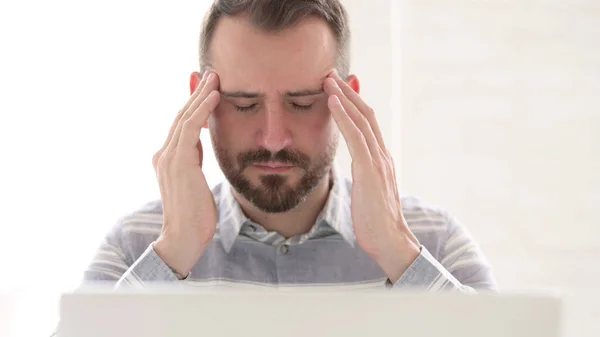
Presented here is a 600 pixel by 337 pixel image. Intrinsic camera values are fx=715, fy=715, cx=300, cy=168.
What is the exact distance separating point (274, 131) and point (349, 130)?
13 cm

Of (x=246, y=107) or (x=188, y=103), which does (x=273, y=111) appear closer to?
(x=246, y=107)

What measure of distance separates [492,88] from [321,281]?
1.16m

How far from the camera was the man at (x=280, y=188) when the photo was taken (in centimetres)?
123

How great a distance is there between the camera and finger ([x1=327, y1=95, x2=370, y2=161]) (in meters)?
1.25

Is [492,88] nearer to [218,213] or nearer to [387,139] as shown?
[387,139]

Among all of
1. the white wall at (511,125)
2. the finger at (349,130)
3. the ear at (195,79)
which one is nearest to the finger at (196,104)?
the ear at (195,79)

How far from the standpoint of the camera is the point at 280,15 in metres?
1.27

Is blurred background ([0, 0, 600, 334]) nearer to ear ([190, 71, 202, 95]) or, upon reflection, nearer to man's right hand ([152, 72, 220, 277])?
ear ([190, 71, 202, 95])

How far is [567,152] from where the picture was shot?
2.29 m

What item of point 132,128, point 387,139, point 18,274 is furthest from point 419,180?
point 18,274

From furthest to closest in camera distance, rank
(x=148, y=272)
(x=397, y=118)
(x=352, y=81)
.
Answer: (x=397, y=118)
(x=352, y=81)
(x=148, y=272)

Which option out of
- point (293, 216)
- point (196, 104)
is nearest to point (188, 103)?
point (196, 104)

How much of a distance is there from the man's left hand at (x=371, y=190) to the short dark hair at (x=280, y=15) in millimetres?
105

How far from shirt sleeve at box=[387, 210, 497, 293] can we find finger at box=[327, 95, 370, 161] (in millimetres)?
198
